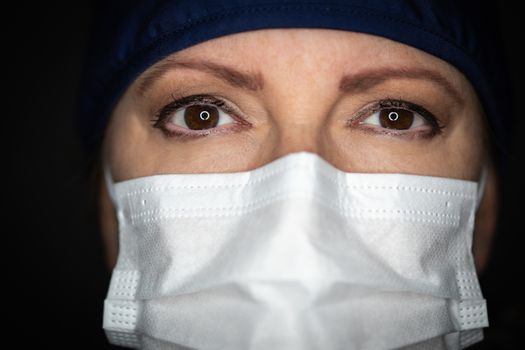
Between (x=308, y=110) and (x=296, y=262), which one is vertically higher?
(x=308, y=110)

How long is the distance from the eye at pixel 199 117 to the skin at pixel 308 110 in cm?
4

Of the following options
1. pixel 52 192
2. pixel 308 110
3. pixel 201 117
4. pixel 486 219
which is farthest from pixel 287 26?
pixel 52 192

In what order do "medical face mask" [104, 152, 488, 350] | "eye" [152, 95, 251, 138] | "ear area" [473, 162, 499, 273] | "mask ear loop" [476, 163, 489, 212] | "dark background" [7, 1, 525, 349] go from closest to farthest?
"medical face mask" [104, 152, 488, 350]
"eye" [152, 95, 251, 138]
"mask ear loop" [476, 163, 489, 212]
"ear area" [473, 162, 499, 273]
"dark background" [7, 1, 525, 349]

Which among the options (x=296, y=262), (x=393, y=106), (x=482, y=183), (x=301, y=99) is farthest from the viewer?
(x=482, y=183)

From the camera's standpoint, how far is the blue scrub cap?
1173 millimetres

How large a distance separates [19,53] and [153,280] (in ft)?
5.53

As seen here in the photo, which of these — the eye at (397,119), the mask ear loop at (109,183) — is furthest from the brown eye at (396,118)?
the mask ear loop at (109,183)

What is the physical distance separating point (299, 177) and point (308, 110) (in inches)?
5.3

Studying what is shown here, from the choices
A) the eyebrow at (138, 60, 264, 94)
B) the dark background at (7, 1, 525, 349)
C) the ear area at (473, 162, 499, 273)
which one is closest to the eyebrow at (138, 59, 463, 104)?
the eyebrow at (138, 60, 264, 94)

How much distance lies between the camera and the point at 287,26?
117 cm

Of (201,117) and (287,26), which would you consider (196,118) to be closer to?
(201,117)

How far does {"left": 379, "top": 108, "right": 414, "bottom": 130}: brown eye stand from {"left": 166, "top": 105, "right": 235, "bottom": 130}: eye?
0.33m

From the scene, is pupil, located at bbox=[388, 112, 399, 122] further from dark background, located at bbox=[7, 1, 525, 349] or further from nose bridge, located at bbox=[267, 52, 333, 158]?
dark background, located at bbox=[7, 1, 525, 349]

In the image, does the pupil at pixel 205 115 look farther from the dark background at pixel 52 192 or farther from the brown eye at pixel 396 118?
the dark background at pixel 52 192
